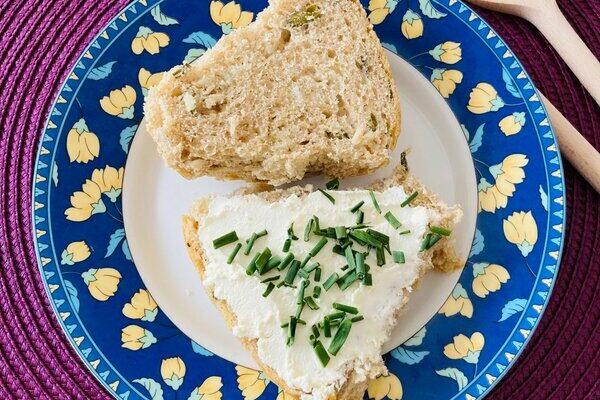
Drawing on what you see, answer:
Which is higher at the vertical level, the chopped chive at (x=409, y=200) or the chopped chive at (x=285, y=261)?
the chopped chive at (x=285, y=261)

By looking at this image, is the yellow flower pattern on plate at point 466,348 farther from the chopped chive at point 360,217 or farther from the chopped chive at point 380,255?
the chopped chive at point 360,217

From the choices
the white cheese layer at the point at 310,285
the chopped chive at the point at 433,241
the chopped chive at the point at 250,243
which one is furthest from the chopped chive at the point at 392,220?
the chopped chive at the point at 250,243

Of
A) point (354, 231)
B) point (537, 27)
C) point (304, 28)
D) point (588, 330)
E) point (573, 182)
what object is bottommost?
point (588, 330)

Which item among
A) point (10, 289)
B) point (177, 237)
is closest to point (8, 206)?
point (10, 289)

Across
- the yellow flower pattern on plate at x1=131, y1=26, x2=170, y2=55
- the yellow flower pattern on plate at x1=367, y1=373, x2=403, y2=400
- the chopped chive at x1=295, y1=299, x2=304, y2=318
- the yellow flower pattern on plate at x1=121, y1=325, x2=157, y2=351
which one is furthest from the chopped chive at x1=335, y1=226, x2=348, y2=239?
the yellow flower pattern on plate at x1=131, y1=26, x2=170, y2=55

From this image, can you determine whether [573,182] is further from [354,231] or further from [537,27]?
[354,231]

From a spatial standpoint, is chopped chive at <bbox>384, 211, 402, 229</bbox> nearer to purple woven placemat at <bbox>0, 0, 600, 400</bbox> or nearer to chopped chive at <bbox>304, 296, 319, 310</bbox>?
chopped chive at <bbox>304, 296, 319, 310</bbox>

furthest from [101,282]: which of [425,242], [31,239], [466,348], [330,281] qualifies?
[466,348]
